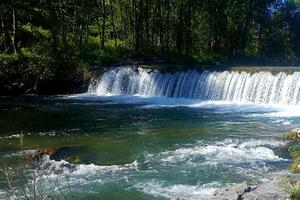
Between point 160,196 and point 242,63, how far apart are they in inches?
1445

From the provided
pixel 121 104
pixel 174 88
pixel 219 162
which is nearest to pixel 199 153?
pixel 219 162

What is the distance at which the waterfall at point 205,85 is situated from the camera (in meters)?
27.9

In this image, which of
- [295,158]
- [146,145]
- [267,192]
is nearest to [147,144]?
[146,145]

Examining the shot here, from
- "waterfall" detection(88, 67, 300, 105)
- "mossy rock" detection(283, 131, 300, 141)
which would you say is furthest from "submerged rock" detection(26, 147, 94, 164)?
"waterfall" detection(88, 67, 300, 105)

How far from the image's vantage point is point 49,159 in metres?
15.5

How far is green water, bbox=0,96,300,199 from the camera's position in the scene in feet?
42.8

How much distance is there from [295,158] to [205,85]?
17.5 metres

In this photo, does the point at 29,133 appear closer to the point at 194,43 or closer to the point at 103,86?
the point at 103,86

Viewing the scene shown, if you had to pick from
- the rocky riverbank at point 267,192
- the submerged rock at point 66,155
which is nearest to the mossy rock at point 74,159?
the submerged rock at point 66,155

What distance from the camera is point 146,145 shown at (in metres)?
17.9

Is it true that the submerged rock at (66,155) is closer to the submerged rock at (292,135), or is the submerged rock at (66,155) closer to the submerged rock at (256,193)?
the submerged rock at (292,135)

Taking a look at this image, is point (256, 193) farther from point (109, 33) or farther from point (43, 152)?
point (109, 33)

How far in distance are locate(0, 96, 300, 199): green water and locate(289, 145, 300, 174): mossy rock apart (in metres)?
0.27

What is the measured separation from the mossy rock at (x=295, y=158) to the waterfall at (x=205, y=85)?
11325 millimetres
